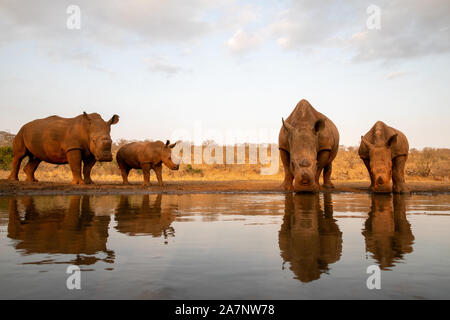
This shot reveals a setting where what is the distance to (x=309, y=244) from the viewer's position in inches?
147

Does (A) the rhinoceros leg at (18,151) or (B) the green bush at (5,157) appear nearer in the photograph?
(A) the rhinoceros leg at (18,151)

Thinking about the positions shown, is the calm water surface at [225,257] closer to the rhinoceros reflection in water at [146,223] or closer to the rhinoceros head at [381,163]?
the rhinoceros reflection in water at [146,223]

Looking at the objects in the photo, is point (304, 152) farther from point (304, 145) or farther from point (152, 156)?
point (152, 156)

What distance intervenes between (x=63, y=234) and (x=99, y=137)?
11.2 meters

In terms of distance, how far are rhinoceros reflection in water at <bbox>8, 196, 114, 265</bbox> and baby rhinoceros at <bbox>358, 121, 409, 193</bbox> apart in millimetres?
8459

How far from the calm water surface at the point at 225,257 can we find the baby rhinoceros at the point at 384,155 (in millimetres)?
6407

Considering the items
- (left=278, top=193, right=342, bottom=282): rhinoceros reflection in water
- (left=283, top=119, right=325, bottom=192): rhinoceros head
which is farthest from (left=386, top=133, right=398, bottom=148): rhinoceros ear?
(left=278, top=193, right=342, bottom=282): rhinoceros reflection in water

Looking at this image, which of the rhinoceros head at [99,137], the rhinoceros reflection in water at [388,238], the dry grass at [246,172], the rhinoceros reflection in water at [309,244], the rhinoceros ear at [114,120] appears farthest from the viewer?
the dry grass at [246,172]

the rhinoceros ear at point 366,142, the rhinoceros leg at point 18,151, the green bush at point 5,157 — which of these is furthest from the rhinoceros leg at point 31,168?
the green bush at point 5,157

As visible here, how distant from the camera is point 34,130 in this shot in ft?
54.5

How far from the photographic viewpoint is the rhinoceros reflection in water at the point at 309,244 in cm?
282

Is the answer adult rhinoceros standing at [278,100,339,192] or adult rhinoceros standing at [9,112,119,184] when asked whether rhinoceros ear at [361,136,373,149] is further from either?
adult rhinoceros standing at [9,112,119,184]

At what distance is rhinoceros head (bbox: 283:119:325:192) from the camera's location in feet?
35.9

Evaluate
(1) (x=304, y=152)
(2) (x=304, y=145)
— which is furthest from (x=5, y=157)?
(1) (x=304, y=152)
